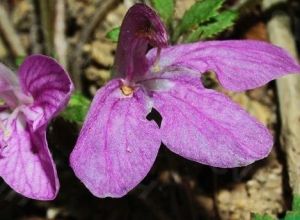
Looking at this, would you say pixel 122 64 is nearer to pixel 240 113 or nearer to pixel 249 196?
pixel 240 113

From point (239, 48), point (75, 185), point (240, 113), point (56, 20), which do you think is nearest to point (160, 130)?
point (240, 113)

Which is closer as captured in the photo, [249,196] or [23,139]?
[23,139]

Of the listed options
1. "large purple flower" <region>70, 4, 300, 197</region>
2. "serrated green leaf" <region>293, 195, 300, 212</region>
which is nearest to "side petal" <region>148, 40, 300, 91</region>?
"large purple flower" <region>70, 4, 300, 197</region>

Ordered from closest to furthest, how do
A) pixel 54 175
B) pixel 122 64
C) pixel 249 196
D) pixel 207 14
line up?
pixel 54 175 → pixel 122 64 → pixel 207 14 → pixel 249 196

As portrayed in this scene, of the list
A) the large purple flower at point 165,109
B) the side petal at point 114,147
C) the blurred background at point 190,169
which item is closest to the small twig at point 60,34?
the blurred background at point 190,169

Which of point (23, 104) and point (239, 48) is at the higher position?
point (239, 48)
